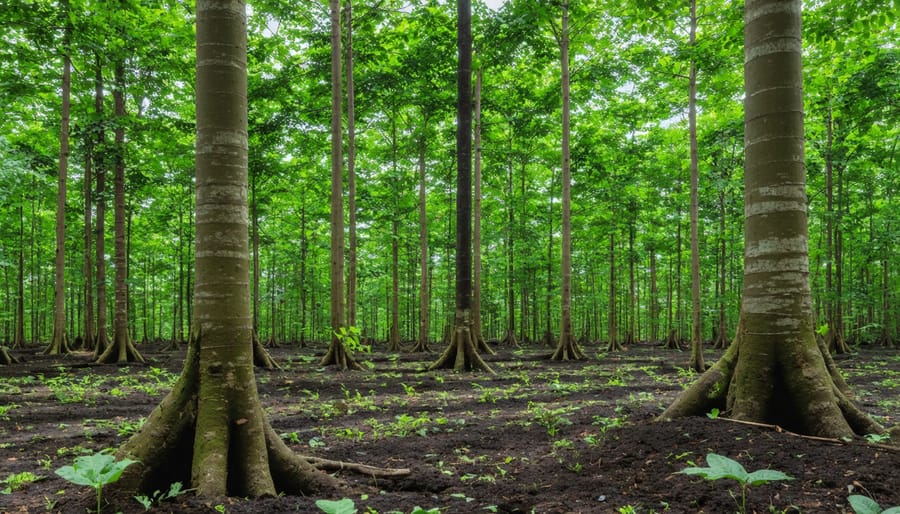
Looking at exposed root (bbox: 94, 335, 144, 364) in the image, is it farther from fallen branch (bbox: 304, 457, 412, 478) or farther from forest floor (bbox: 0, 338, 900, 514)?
fallen branch (bbox: 304, 457, 412, 478)

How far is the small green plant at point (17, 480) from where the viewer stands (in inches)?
133

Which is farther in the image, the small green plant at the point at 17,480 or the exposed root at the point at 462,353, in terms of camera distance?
the exposed root at the point at 462,353

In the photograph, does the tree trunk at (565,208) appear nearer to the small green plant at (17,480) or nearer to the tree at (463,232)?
the tree at (463,232)

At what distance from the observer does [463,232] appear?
12.0 meters

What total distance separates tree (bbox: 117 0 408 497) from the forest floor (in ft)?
0.97

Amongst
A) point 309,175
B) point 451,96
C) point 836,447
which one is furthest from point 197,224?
point 309,175

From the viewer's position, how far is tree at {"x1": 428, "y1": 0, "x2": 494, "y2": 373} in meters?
11.6

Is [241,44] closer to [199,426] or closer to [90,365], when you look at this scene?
[199,426]

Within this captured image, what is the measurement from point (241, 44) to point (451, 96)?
1387 cm

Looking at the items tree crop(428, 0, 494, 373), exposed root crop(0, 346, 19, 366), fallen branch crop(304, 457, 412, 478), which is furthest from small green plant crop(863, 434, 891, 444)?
exposed root crop(0, 346, 19, 366)

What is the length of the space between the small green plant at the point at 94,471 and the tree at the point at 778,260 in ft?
14.3

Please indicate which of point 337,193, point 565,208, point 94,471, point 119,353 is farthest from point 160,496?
point 565,208

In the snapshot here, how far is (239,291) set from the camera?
3.28 meters

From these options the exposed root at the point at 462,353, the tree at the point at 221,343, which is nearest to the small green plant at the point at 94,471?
the tree at the point at 221,343
